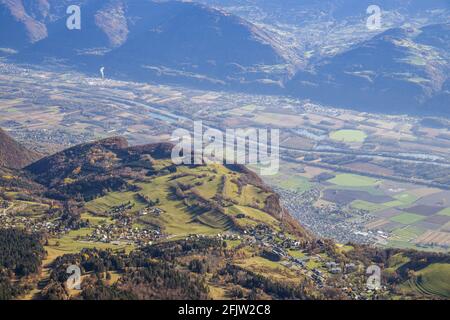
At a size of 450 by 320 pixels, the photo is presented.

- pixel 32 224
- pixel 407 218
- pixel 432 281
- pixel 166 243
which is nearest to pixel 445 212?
pixel 407 218

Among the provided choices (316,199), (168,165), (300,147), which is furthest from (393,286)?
(300,147)

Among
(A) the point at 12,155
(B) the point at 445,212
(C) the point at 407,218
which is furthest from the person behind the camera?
(B) the point at 445,212

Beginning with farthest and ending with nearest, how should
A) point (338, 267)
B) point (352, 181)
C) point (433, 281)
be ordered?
point (352, 181), point (338, 267), point (433, 281)

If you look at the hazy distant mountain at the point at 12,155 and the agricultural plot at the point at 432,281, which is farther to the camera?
the hazy distant mountain at the point at 12,155

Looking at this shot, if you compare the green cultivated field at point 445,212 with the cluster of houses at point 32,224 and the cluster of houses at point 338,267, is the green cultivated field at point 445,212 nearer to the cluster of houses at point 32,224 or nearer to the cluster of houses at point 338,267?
the cluster of houses at point 338,267

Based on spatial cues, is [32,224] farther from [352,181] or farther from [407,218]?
[352,181]

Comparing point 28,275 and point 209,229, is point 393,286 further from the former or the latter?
point 28,275

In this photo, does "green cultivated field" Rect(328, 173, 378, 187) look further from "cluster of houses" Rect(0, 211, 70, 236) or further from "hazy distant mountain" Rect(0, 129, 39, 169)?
"cluster of houses" Rect(0, 211, 70, 236)

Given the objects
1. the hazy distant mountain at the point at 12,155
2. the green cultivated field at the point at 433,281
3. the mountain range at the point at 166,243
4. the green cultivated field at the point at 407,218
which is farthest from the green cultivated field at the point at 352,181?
the green cultivated field at the point at 433,281
